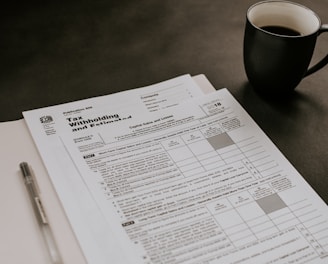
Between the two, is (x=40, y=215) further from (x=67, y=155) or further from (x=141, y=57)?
(x=141, y=57)

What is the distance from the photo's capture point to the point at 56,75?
2.74 feet

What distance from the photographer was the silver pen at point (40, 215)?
59cm

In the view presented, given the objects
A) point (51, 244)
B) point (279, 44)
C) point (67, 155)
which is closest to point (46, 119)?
point (67, 155)

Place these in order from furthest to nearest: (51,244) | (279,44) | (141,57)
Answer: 1. (141,57)
2. (279,44)
3. (51,244)

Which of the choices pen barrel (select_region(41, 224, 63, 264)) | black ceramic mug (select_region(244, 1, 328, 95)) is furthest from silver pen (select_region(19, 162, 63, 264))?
black ceramic mug (select_region(244, 1, 328, 95))

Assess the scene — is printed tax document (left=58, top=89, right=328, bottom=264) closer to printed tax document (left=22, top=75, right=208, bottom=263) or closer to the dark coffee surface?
printed tax document (left=22, top=75, right=208, bottom=263)

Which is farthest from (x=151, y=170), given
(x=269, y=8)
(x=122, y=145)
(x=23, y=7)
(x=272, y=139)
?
(x=23, y=7)

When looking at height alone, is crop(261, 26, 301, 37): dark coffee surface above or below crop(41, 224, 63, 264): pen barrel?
above

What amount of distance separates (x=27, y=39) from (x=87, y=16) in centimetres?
11

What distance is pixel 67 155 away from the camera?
2.27 ft

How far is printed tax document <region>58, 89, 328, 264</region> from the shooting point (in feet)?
1.96

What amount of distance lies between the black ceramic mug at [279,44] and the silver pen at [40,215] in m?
0.34

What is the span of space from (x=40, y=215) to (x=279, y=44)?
14.4 inches

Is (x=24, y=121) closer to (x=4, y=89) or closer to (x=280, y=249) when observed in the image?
(x=4, y=89)
